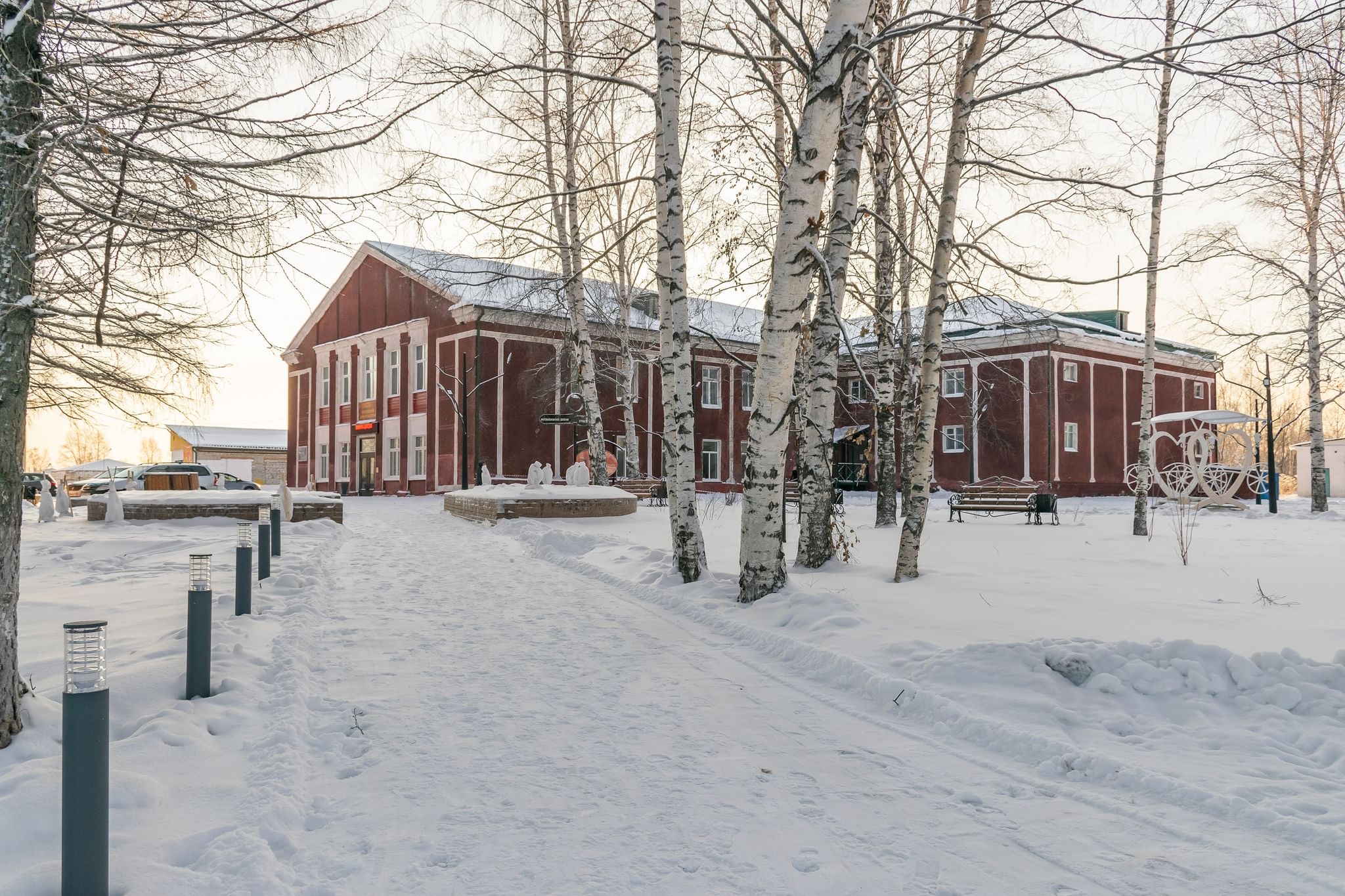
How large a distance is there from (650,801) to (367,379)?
41.4m

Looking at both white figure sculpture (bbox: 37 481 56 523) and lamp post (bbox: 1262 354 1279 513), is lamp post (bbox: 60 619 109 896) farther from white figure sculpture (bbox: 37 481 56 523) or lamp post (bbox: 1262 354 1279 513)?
lamp post (bbox: 1262 354 1279 513)

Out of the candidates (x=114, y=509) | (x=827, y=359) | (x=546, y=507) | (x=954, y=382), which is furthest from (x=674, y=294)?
(x=954, y=382)

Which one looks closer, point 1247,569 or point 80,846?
point 80,846

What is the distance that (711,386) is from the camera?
143 feet

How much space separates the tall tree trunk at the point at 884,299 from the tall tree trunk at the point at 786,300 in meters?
2.16

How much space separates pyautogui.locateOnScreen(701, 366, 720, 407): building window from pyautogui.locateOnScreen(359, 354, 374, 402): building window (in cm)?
1650

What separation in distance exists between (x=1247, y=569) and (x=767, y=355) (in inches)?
279

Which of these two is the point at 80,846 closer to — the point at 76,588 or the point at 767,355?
the point at 767,355

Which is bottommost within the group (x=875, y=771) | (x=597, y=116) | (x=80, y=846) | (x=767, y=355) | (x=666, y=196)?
(x=875, y=771)

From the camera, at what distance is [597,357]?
3662 centimetres

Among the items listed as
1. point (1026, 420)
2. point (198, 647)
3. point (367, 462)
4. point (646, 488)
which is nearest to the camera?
point (198, 647)

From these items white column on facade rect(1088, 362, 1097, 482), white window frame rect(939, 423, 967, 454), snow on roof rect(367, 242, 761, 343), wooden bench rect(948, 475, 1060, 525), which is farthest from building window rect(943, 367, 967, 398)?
wooden bench rect(948, 475, 1060, 525)

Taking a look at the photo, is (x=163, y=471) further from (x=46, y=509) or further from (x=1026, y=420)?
(x=1026, y=420)

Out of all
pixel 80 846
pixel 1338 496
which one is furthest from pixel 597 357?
pixel 1338 496
